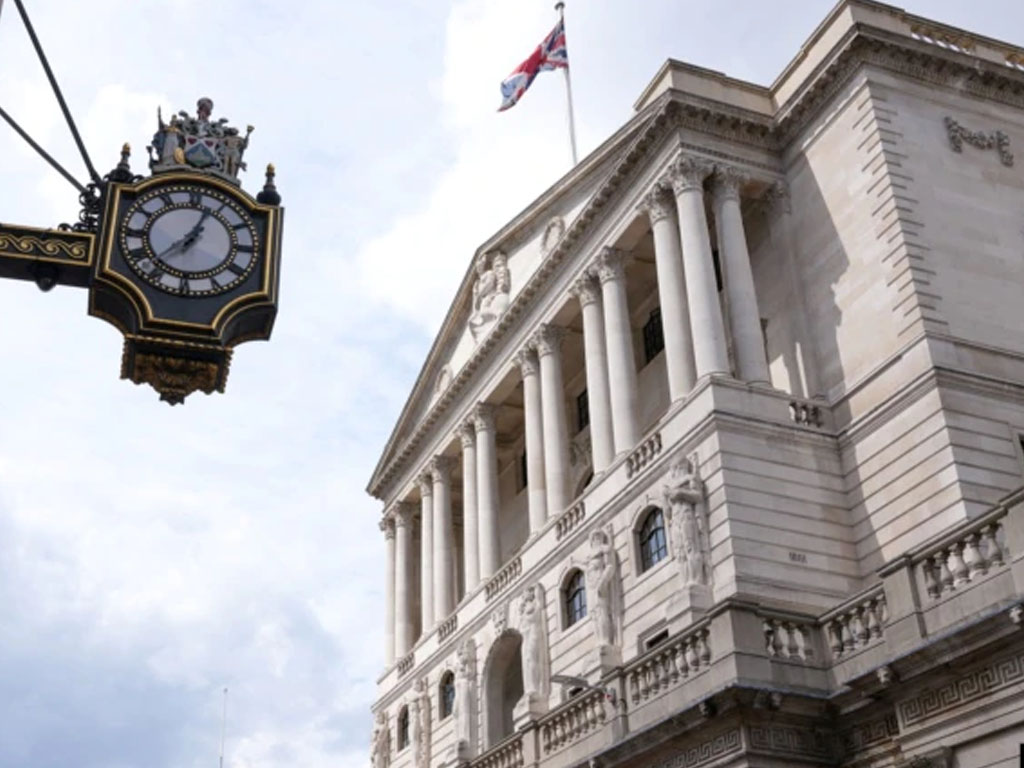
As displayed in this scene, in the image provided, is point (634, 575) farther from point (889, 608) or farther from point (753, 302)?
point (889, 608)

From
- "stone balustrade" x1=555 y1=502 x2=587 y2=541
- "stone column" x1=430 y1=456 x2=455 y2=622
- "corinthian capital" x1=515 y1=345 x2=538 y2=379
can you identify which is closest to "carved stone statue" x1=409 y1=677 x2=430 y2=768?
"stone column" x1=430 y1=456 x2=455 y2=622

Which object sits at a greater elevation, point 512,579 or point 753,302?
point 753,302

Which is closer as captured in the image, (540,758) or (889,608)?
(889,608)

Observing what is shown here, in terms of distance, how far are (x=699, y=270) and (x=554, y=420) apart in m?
7.89

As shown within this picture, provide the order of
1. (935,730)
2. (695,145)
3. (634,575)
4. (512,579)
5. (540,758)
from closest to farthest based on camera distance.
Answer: (935,730), (540,758), (634,575), (695,145), (512,579)

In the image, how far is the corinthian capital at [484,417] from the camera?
4706 cm

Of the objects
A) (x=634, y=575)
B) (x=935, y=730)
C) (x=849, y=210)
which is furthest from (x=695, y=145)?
(x=935, y=730)

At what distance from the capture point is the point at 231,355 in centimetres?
755

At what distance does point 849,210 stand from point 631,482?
29.3 feet

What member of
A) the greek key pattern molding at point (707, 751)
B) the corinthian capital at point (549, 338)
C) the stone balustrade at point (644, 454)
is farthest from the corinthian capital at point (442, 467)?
the greek key pattern molding at point (707, 751)

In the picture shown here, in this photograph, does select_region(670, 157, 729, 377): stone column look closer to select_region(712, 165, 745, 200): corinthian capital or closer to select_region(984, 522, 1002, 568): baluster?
select_region(712, 165, 745, 200): corinthian capital

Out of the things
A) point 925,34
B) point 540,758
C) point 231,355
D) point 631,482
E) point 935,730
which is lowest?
point 231,355

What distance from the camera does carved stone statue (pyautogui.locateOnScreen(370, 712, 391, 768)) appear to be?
4859 cm

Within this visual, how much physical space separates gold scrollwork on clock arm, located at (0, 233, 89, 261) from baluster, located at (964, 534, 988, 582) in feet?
57.3
